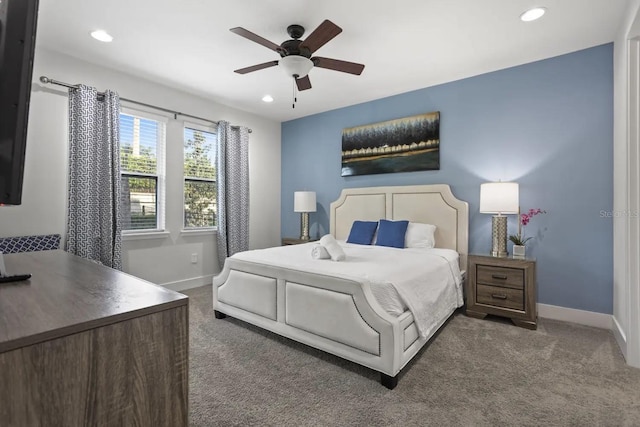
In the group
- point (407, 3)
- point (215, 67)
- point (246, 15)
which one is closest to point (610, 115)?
point (407, 3)

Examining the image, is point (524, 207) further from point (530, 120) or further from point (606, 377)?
point (606, 377)

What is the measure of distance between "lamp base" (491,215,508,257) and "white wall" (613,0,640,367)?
33.3 inches

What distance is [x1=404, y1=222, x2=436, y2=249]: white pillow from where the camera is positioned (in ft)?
11.6

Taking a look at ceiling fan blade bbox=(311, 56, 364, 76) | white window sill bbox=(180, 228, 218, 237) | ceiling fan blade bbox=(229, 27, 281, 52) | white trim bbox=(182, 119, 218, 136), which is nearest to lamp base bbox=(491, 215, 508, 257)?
ceiling fan blade bbox=(311, 56, 364, 76)

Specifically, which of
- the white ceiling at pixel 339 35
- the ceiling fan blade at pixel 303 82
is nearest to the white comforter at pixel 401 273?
the ceiling fan blade at pixel 303 82

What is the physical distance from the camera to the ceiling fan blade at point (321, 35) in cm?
213

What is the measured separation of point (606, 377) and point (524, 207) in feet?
5.68

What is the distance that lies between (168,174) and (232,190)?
2.91ft

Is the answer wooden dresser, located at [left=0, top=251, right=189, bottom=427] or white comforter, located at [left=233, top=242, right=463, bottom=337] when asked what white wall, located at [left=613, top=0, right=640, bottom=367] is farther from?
wooden dresser, located at [left=0, top=251, right=189, bottom=427]

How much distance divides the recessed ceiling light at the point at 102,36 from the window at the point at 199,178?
1435 mm

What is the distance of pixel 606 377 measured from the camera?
2.02 metres

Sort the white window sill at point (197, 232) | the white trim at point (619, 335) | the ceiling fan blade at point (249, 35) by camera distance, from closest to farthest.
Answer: the ceiling fan blade at point (249, 35) < the white trim at point (619, 335) < the white window sill at point (197, 232)

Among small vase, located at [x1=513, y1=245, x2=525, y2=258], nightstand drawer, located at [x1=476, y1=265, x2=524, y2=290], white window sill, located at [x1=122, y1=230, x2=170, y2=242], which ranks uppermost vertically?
white window sill, located at [x1=122, y1=230, x2=170, y2=242]

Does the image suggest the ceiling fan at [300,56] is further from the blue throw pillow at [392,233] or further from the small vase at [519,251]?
the small vase at [519,251]
